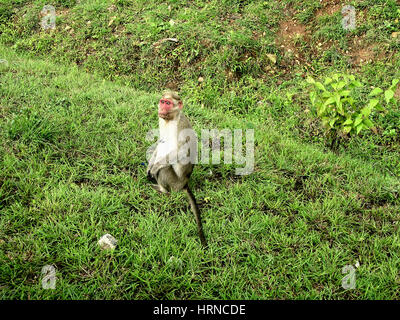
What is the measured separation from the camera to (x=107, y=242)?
2271mm

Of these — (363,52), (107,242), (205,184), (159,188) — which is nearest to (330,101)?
(205,184)

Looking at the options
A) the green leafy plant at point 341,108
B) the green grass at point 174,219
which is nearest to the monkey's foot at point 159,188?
the green grass at point 174,219

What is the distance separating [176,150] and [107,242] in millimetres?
847

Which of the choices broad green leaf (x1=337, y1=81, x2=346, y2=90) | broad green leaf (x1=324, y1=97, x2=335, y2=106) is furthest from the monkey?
broad green leaf (x1=337, y1=81, x2=346, y2=90)

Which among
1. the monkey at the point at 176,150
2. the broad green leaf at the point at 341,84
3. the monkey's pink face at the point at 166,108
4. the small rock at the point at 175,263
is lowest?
the small rock at the point at 175,263

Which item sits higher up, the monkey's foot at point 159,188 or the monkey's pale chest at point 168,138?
the monkey's pale chest at point 168,138

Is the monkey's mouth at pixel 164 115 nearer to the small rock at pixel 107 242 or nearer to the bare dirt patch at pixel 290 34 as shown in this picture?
the small rock at pixel 107 242

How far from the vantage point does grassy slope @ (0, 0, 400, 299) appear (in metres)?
2.17

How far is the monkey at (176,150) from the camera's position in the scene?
88.8 inches

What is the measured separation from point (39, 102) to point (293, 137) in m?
3.26

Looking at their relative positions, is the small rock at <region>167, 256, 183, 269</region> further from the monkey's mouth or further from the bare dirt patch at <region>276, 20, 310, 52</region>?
the bare dirt patch at <region>276, 20, 310, 52</region>

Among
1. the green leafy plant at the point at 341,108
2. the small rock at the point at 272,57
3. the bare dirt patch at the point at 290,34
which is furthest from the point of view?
the bare dirt patch at the point at 290,34

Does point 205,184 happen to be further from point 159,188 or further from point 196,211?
point 196,211
